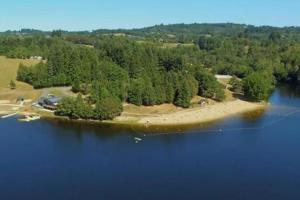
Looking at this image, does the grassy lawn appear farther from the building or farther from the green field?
the building

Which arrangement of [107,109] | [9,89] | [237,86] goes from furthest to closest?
[237,86] → [9,89] → [107,109]

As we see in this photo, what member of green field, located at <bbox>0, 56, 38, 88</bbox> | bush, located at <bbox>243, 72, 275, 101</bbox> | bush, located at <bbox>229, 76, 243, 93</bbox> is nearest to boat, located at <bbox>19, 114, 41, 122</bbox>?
green field, located at <bbox>0, 56, 38, 88</bbox>

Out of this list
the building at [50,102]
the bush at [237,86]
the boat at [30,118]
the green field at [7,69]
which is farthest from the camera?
the green field at [7,69]

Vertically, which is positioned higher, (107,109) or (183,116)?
(107,109)

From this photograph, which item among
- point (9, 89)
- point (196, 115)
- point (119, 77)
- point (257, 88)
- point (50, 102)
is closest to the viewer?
point (196, 115)

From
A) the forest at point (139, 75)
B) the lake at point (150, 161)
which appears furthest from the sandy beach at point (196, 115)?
the lake at point (150, 161)

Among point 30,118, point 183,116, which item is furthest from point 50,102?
point 183,116

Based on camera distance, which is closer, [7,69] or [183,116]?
[183,116]

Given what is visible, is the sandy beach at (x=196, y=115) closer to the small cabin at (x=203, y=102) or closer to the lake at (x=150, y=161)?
the small cabin at (x=203, y=102)

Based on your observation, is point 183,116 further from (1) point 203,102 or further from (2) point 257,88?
(2) point 257,88
